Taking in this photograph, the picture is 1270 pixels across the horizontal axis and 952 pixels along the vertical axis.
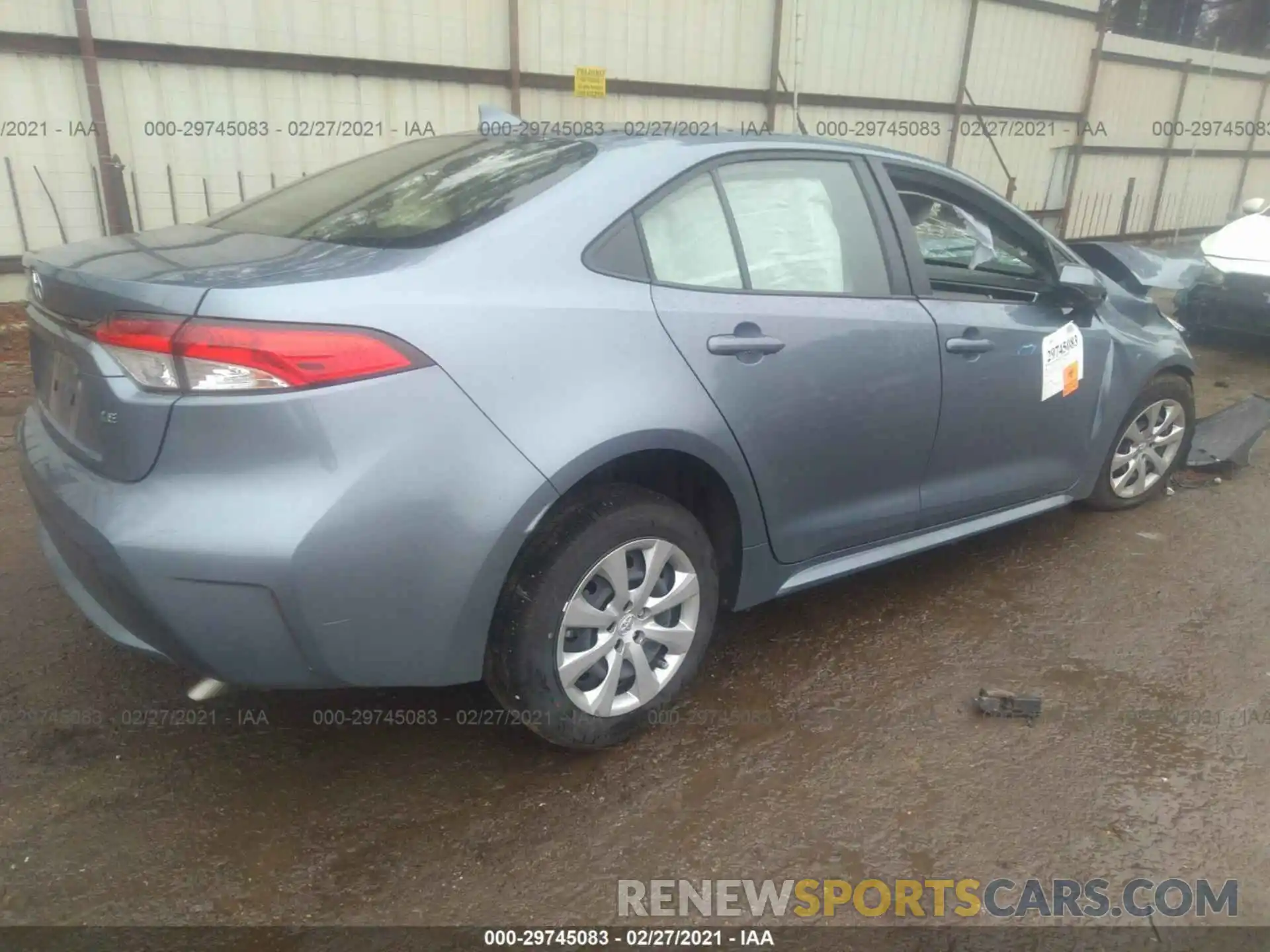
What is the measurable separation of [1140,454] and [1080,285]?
113 centimetres

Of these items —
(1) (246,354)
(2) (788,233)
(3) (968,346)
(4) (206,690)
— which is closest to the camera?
(1) (246,354)

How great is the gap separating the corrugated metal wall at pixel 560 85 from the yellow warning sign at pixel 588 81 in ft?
0.35

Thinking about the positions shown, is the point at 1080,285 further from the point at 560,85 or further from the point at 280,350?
the point at 560,85

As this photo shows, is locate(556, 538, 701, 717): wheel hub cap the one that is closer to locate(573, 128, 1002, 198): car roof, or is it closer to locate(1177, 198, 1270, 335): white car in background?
locate(573, 128, 1002, 198): car roof

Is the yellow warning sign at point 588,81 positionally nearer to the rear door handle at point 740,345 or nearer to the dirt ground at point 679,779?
the dirt ground at point 679,779

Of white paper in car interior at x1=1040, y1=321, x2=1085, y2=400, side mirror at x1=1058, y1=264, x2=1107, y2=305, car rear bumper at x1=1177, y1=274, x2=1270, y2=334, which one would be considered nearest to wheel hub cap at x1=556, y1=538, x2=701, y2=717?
white paper in car interior at x1=1040, y1=321, x2=1085, y2=400

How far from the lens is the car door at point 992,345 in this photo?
3008 millimetres

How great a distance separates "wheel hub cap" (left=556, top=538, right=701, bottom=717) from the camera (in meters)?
2.28

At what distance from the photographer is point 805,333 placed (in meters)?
2.57

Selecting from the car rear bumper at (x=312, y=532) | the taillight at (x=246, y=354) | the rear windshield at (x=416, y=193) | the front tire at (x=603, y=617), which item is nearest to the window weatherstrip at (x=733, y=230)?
the rear windshield at (x=416, y=193)

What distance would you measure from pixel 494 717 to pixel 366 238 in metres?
1.31

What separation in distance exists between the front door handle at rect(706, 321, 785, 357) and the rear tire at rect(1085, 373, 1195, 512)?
212 centimetres

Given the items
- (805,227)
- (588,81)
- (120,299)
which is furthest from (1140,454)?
(588,81)

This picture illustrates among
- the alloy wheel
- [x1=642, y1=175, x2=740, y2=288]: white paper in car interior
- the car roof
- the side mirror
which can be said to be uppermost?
the car roof
